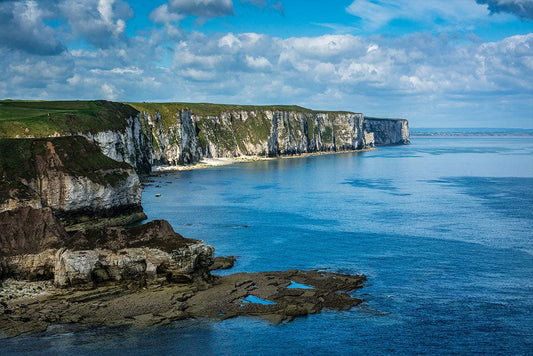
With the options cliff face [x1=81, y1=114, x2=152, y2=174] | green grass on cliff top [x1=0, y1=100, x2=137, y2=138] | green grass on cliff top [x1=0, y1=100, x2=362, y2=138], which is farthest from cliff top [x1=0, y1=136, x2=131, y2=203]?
cliff face [x1=81, y1=114, x2=152, y2=174]

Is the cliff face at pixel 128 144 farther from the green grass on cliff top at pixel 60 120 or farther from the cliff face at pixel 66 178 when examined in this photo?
the cliff face at pixel 66 178

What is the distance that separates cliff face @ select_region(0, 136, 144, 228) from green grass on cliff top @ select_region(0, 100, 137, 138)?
43.1 ft

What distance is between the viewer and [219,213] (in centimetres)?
8550

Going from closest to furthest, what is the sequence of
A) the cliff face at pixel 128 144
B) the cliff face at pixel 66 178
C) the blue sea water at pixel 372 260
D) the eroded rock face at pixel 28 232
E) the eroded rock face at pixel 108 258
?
the blue sea water at pixel 372 260 → the eroded rock face at pixel 108 258 → the eroded rock face at pixel 28 232 → the cliff face at pixel 66 178 → the cliff face at pixel 128 144

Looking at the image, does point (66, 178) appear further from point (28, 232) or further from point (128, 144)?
point (128, 144)

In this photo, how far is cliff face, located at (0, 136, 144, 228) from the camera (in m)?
62.8

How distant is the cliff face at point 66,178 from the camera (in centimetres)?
6281

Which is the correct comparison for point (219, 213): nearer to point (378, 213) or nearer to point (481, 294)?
point (378, 213)

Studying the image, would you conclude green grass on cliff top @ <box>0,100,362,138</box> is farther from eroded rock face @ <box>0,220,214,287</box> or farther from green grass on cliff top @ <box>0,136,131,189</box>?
eroded rock face @ <box>0,220,214,287</box>

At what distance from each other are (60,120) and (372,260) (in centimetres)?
6085

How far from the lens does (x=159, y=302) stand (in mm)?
40125

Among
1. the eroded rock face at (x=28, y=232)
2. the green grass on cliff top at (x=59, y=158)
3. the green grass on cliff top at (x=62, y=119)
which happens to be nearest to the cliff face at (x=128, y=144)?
the green grass on cliff top at (x=62, y=119)

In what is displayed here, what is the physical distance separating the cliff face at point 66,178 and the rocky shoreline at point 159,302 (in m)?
20.5

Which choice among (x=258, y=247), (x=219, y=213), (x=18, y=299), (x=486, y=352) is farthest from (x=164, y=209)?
(x=486, y=352)
